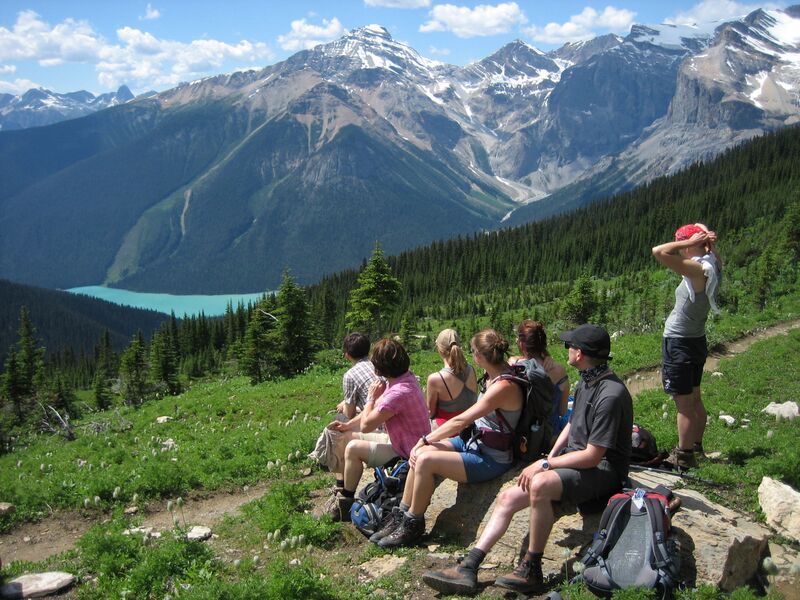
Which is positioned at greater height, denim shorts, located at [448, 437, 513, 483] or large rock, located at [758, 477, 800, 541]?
denim shorts, located at [448, 437, 513, 483]

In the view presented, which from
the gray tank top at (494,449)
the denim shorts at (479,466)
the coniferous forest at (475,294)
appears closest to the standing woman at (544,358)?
the gray tank top at (494,449)

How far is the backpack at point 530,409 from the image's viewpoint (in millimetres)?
7406

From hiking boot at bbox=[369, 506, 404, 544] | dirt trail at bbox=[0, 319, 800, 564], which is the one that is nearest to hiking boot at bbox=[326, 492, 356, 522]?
hiking boot at bbox=[369, 506, 404, 544]

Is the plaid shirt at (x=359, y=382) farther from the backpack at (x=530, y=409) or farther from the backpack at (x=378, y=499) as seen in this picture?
the backpack at (x=530, y=409)

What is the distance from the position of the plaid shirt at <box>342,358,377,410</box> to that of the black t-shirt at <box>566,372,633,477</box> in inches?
155

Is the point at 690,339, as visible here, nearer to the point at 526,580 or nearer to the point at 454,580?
the point at 526,580

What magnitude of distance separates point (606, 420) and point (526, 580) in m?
1.94

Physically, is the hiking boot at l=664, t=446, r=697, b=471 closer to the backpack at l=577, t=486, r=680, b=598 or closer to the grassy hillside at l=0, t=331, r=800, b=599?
the grassy hillside at l=0, t=331, r=800, b=599

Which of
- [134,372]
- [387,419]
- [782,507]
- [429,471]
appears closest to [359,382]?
[387,419]

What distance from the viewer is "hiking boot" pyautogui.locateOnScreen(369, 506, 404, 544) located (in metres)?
7.62

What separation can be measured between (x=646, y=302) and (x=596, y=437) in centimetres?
4568

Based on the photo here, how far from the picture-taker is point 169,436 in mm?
16516

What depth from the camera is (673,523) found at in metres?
6.39

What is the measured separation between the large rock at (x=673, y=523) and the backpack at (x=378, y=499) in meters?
0.55
